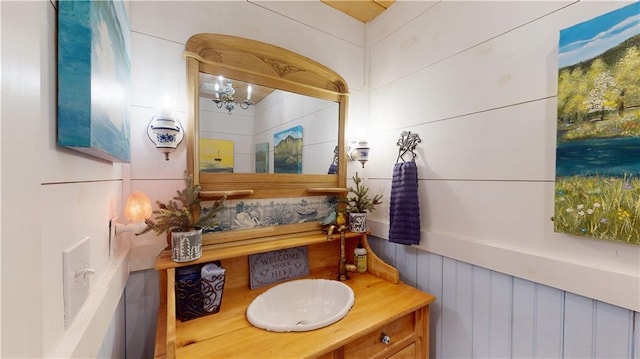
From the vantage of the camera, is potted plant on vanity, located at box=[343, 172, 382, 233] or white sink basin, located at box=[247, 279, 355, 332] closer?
white sink basin, located at box=[247, 279, 355, 332]

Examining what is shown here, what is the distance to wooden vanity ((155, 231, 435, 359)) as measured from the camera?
739 millimetres

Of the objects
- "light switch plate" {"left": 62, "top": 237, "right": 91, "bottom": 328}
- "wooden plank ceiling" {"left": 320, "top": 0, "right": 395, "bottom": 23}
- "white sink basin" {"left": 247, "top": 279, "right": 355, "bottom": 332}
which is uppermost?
"wooden plank ceiling" {"left": 320, "top": 0, "right": 395, "bottom": 23}

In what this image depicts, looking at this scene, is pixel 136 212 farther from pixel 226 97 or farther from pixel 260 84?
pixel 260 84

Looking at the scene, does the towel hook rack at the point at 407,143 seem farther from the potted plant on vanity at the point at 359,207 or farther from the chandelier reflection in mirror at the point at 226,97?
the chandelier reflection in mirror at the point at 226,97

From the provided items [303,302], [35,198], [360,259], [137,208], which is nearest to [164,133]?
[137,208]

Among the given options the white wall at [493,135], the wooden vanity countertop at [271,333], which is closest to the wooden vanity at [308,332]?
the wooden vanity countertop at [271,333]

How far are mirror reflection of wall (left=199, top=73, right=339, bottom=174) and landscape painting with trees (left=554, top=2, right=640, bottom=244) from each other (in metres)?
0.93

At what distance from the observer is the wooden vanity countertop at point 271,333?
0.73 m

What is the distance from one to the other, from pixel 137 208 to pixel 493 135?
1.31 meters

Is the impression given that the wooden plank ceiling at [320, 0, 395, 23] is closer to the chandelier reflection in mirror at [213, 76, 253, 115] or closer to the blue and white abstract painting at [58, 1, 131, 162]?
the chandelier reflection in mirror at [213, 76, 253, 115]

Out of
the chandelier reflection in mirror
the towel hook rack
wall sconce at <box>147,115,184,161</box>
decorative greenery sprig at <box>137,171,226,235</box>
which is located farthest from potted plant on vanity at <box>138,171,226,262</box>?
the towel hook rack

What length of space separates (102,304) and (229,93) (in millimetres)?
850

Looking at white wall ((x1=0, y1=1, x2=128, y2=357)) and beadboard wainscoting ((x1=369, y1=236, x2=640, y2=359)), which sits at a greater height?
white wall ((x1=0, y1=1, x2=128, y2=357))

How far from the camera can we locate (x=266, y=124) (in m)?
1.16
